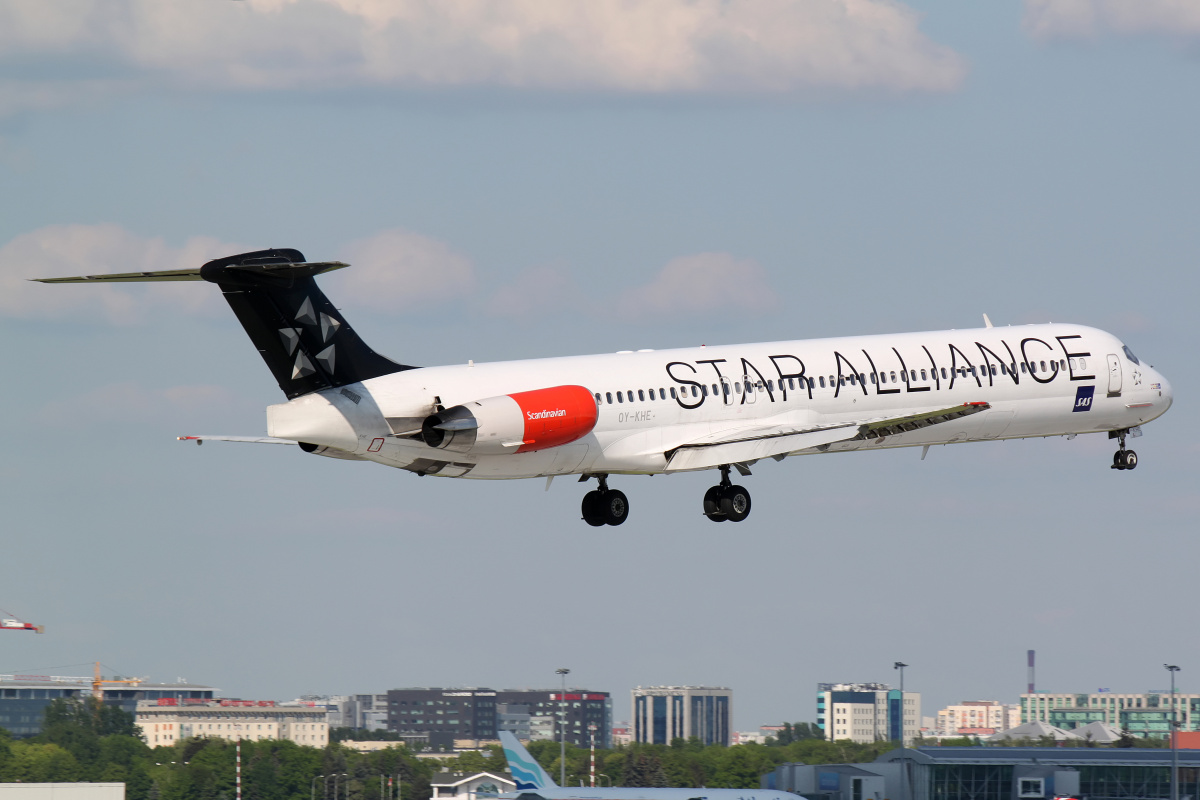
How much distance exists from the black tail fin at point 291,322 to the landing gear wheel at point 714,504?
10762 millimetres

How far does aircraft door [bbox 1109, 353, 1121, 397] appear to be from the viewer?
178ft

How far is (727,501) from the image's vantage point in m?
49.3

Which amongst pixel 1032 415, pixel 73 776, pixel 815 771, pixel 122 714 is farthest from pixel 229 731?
pixel 1032 415

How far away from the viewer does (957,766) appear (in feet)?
228

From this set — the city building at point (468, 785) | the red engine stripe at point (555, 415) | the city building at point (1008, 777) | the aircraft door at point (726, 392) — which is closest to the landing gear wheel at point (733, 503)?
the aircraft door at point (726, 392)

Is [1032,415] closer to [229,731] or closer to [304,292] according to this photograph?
[304,292]

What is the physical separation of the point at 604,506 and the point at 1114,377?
15450 mm

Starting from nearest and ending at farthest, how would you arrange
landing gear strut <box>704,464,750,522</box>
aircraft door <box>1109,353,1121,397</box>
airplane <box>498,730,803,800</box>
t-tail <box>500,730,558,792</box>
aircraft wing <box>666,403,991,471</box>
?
aircraft wing <box>666,403,991,471</box> < landing gear strut <box>704,464,750,522</box> < aircraft door <box>1109,353,1121,397</box> < airplane <box>498,730,803,800</box> < t-tail <box>500,730,558,792</box>

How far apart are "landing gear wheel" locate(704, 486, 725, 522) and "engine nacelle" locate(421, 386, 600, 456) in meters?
6.04

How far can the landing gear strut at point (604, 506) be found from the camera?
49.4 metres

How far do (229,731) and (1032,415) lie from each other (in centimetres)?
15830

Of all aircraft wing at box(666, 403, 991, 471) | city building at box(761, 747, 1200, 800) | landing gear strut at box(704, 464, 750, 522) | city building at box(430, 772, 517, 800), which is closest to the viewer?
aircraft wing at box(666, 403, 991, 471)

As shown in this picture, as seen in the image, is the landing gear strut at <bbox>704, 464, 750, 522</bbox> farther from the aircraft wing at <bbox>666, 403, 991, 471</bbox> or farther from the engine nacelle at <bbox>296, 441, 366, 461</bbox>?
the engine nacelle at <bbox>296, 441, 366, 461</bbox>

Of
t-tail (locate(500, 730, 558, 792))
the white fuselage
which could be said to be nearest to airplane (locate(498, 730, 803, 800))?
t-tail (locate(500, 730, 558, 792))
